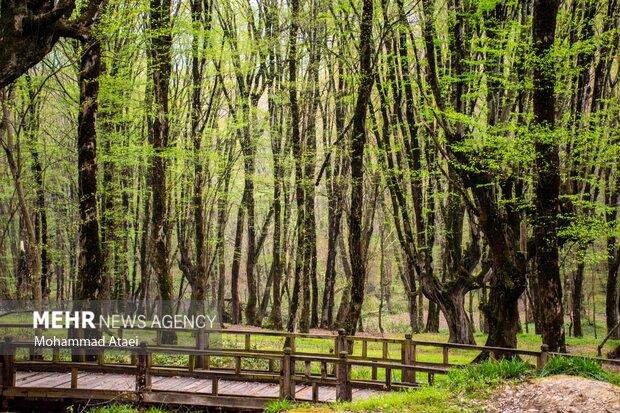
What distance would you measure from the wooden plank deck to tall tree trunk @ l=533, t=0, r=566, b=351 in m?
4.40

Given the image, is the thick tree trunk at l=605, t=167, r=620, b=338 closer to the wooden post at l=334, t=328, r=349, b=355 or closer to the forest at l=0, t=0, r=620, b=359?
the forest at l=0, t=0, r=620, b=359

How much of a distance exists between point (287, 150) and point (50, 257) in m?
14.4

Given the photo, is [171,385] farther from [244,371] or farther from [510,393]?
[510,393]

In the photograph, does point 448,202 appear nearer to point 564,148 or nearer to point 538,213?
point 564,148

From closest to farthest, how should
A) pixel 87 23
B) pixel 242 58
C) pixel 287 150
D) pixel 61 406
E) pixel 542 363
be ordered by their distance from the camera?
1. pixel 87 23
2. pixel 542 363
3. pixel 61 406
4. pixel 287 150
5. pixel 242 58

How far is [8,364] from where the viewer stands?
12672mm

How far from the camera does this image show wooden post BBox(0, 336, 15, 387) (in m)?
12.6

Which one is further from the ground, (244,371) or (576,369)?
(576,369)

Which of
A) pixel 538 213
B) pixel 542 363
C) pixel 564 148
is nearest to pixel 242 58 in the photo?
pixel 564 148

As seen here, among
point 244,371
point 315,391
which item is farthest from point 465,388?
point 244,371

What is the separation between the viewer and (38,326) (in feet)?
48.5

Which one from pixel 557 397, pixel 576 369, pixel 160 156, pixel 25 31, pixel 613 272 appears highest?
pixel 25 31

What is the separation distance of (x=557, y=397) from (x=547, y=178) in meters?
5.43

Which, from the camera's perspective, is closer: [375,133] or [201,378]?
[201,378]
